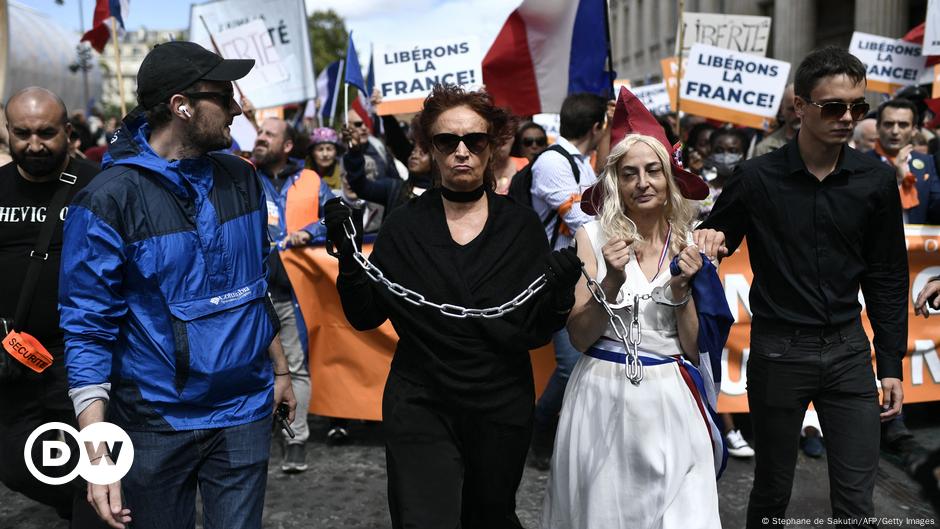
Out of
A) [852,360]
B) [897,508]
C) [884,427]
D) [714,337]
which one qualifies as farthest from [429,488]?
[884,427]

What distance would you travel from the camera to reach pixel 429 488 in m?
3.01

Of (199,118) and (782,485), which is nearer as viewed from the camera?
(199,118)

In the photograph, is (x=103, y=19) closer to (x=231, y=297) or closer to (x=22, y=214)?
(x=22, y=214)

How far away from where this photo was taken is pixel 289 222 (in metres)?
6.18

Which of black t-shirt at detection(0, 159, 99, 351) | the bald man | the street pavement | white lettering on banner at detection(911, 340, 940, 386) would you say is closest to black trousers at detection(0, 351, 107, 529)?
the bald man

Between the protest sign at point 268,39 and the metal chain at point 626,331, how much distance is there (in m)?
6.90

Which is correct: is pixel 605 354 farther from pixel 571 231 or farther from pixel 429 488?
pixel 571 231

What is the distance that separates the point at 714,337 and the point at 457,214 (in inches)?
40.9

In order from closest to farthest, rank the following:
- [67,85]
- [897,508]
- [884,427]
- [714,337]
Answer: [714,337]
[897,508]
[884,427]
[67,85]

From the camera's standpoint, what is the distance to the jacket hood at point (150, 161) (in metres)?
2.76

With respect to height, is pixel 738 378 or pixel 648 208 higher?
pixel 648 208

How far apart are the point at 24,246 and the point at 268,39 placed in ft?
19.5

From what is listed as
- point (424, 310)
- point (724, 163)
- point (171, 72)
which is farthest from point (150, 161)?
point (724, 163)

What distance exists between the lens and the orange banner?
608 centimetres
